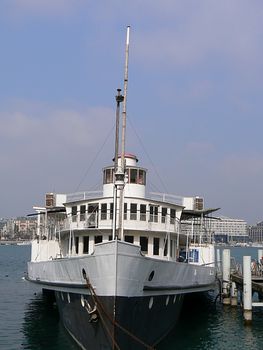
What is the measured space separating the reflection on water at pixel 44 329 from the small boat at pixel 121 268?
0.86 m

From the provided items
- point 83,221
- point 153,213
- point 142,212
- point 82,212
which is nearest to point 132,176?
point 142,212

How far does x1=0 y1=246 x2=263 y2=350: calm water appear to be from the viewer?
20969mm

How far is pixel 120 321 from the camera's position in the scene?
16.5 meters

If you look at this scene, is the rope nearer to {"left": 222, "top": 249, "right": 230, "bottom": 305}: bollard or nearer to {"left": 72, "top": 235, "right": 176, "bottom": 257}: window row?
{"left": 72, "top": 235, "right": 176, "bottom": 257}: window row

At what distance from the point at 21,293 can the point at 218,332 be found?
20.4 meters

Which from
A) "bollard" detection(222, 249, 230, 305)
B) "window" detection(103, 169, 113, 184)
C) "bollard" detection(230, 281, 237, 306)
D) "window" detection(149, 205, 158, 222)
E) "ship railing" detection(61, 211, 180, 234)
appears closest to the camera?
"ship railing" detection(61, 211, 180, 234)

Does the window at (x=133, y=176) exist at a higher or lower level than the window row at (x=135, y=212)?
higher

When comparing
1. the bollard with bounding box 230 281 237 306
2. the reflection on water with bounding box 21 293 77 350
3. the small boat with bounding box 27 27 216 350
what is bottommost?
the reflection on water with bounding box 21 293 77 350

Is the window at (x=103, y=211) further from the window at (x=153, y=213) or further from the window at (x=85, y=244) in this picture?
→ the window at (x=153, y=213)

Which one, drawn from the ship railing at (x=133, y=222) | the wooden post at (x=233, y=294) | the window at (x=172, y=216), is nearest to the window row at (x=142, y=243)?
the ship railing at (x=133, y=222)

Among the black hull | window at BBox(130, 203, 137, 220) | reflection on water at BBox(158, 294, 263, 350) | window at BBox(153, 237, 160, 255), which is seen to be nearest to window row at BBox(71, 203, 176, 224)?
window at BBox(130, 203, 137, 220)

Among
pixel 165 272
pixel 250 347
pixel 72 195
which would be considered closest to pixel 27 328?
A: pixel 72 195

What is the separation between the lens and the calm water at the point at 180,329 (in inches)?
826

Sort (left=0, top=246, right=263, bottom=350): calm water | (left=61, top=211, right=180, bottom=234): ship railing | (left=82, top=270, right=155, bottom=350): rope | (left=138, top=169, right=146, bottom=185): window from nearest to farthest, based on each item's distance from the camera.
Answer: (left=82, top=270, right=155, bottom=350): rope, (left=0, top=246, right=263, bottom=350): calm water, (left=61, top=211, right=180, bottom=234): ship railing, (left=138, top=169, right=146, bottom=185): window
